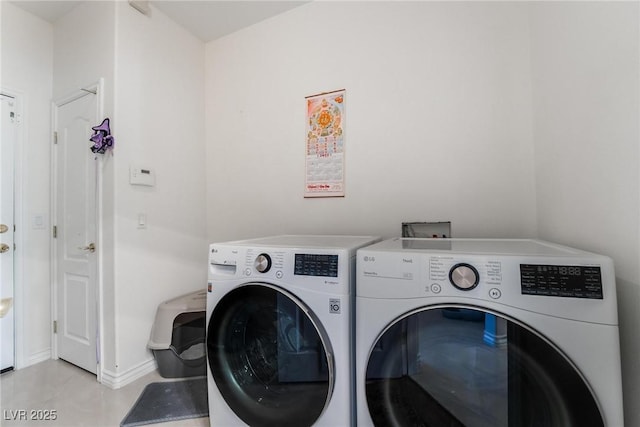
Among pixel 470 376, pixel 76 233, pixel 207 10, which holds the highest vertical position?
pixel 207 10

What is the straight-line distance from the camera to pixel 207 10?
2.00 metres

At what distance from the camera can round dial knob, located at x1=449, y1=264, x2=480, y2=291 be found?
2.38 ft

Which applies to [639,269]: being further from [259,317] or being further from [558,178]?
[259,317]

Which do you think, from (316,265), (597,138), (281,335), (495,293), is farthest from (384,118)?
(281,335)

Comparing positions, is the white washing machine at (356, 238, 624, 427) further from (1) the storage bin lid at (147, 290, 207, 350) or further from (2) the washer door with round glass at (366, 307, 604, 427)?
(1) the storage bin lid at (147, 290, 207, 350)

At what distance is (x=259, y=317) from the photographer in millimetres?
1057

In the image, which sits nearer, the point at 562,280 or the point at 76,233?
the point at 562,280

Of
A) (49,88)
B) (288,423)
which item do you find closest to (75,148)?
(49,88)

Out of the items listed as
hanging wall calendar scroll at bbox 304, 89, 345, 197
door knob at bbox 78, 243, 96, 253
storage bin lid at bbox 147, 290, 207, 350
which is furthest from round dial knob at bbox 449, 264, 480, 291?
door knob at bbox 78, 243, 96, 253

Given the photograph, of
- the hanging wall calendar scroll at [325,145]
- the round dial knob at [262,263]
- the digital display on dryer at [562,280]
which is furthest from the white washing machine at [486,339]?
the hanging wall calendar scroll at [325,145]

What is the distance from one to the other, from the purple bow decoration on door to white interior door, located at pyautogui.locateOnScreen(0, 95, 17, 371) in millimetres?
789

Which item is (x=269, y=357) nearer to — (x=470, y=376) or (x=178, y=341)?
(x=470, y=376)

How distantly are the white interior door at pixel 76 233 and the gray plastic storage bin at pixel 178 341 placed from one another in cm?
44

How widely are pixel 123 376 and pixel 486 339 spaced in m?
2.11
